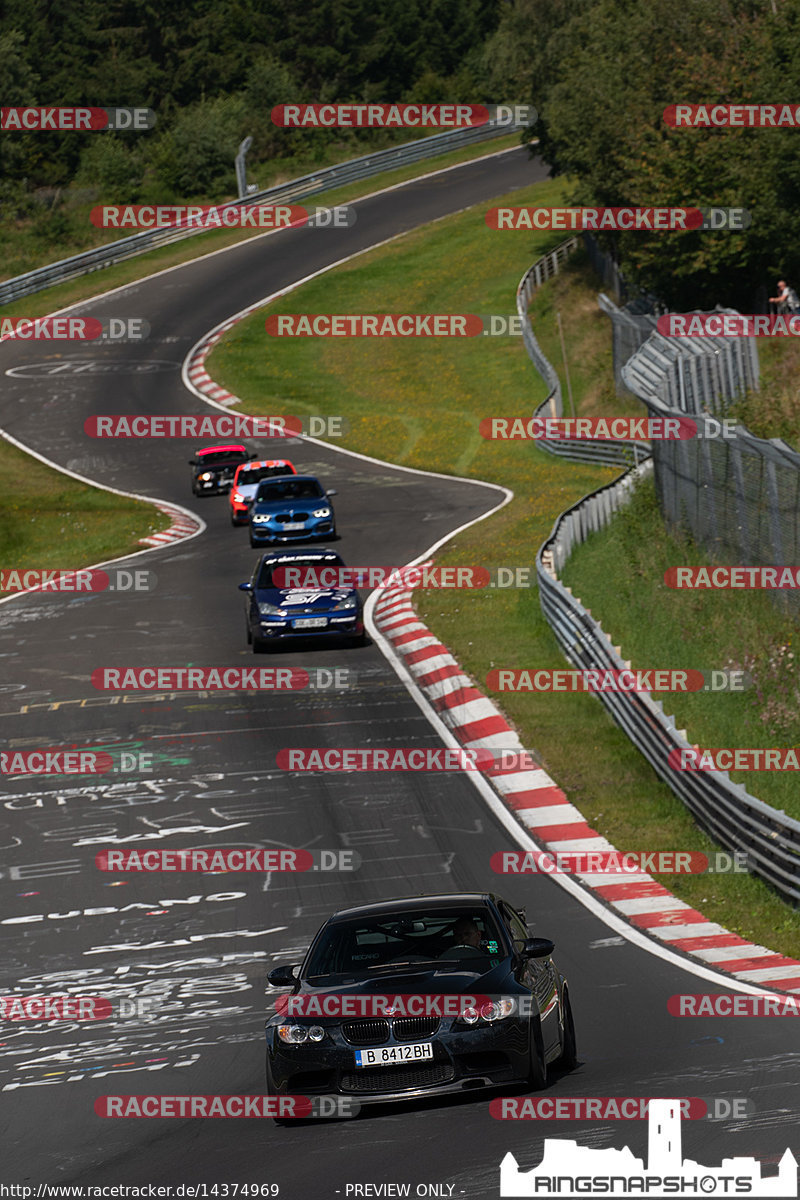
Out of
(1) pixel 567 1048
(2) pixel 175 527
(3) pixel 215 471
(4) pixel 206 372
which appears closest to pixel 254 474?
(2) pixel 175 527

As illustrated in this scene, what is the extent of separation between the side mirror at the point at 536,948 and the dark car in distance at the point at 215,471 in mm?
31978

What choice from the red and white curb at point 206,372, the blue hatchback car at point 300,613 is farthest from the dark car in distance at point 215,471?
the blue hatchback car at point 300,613

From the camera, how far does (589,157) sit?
5306 cm

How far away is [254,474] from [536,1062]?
99.3ft

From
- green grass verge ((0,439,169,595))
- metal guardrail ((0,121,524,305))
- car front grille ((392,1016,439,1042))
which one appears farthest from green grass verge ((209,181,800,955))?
green grass verge ((0,439,169,595))

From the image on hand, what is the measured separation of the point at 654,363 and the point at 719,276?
12.2m

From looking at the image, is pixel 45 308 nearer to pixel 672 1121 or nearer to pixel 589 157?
pixel 589 157

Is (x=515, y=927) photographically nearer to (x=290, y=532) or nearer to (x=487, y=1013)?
(x=487, y=1013)

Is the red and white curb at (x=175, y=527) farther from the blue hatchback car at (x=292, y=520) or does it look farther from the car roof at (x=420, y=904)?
the car roof at (x=420, y=904)

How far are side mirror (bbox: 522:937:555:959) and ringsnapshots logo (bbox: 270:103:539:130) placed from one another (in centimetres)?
7766

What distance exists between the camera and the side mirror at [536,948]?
973cm

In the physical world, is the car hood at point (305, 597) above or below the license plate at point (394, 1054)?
below

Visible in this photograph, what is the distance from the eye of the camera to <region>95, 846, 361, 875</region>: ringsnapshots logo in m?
15.9

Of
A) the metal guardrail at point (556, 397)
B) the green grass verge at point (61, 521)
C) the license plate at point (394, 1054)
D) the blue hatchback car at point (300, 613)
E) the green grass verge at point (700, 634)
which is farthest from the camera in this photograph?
the metal guardrail at point (556, 397)
